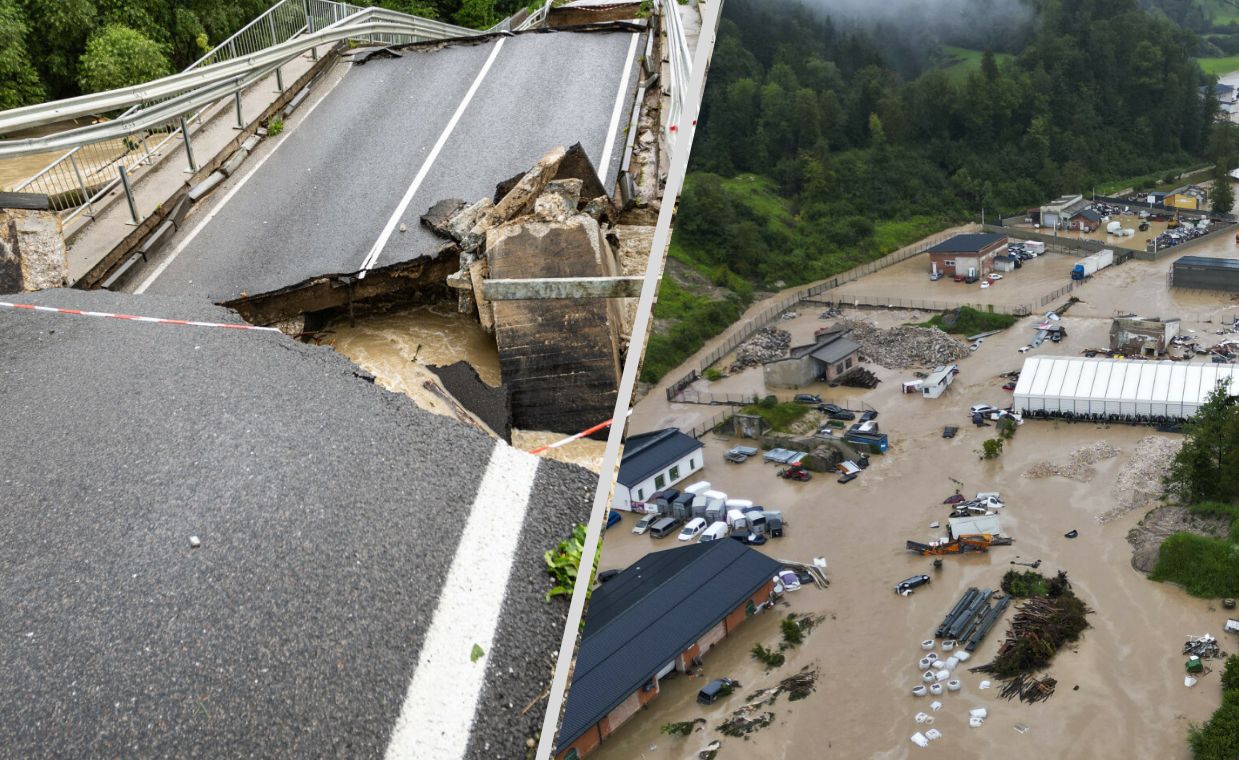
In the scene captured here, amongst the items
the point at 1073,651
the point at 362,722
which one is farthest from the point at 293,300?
the point at 1073,651

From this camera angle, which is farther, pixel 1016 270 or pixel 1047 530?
pixel 1016 270

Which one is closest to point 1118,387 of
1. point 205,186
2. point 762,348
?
point 762,348

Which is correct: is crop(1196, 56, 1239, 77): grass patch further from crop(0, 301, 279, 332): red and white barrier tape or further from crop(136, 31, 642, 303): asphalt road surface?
crop(0, 301, 279, 332): red and white barrier tape

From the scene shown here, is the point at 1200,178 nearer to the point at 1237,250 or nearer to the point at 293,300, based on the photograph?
the point at 1237,250

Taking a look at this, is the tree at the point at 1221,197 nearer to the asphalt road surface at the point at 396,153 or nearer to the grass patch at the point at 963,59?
the grass patch at the point at 963,59

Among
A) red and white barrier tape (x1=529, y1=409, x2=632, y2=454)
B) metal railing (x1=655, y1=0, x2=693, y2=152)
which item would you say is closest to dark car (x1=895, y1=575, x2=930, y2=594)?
metal railing (x1=655, y1=0, x2=693, y2=152)

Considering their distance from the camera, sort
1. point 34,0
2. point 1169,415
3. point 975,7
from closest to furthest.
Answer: point 34,0, point 1169,415, point 975,7
